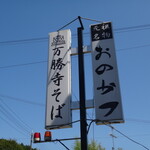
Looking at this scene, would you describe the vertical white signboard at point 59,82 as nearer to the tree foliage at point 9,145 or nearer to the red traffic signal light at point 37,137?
the red traffic signal light at point 37,137

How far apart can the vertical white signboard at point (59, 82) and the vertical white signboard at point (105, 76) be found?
1064 millimetres

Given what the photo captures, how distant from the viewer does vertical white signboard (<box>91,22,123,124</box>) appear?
7.98 m

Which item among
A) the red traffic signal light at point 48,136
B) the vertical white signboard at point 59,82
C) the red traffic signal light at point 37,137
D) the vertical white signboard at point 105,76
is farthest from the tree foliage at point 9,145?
the vertical white signboard at point 105,76

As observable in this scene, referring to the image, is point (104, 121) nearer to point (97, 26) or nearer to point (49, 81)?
point (49, 81)

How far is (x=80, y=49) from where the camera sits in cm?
932

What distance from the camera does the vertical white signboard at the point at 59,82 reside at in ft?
28.1

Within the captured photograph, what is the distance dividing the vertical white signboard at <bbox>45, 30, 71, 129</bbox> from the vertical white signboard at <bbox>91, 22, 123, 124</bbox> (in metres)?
1.06

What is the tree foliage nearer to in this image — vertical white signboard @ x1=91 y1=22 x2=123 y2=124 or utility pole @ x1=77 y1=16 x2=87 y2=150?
utility pole @ x1=77 y1=16 x2=87 y2=150

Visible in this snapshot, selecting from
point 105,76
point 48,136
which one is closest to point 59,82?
point 105,76

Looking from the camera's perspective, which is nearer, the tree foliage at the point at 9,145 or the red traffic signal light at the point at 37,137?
the red traffic signal light at the point at 37,137

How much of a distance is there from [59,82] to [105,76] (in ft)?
5.84

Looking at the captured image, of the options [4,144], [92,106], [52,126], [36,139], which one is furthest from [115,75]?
[4,144]

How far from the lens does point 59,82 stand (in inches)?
365

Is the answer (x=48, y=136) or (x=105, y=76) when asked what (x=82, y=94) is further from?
(x=48, y=136)
